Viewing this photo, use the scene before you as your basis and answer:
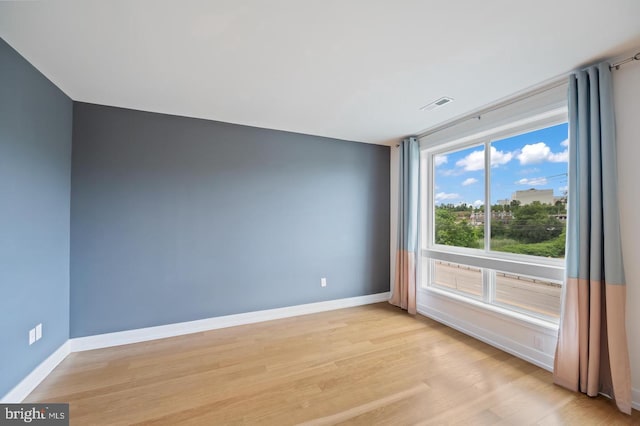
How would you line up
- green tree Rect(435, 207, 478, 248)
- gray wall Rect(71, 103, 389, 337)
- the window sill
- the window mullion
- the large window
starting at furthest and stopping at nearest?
green tree Rect(435, 207, 478, 248), the window mullion, gray wall Rect(71, 103, 389, 337), the large window, the window sill

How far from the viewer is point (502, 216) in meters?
2.94

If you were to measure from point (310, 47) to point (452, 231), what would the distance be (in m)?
2.94

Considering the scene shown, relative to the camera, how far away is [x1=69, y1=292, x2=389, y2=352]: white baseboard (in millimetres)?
2730

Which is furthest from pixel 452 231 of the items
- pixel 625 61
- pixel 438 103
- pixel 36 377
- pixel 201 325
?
pixel 36 377

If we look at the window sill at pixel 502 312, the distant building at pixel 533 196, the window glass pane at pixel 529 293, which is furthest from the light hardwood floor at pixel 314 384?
the distant building at pixel 533 196

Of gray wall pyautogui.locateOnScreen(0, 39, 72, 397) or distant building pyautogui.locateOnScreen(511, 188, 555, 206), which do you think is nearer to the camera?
gray wall pyautogui.locateOnScreen(0, 39, 72, 397)

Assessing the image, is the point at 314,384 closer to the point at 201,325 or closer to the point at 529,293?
the point at 201,325

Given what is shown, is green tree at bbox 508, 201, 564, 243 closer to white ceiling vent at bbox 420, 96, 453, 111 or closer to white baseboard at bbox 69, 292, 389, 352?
white ceiling vent at bbox 420, 96, 453, 111

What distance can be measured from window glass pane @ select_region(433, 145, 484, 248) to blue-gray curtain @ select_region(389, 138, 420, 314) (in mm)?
309

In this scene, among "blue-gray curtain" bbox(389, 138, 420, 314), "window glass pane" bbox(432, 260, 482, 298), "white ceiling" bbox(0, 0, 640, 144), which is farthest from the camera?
"blue-gray curtain" bbox(389, 138, 420, 314)

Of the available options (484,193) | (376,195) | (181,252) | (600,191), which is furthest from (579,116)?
(181,252)

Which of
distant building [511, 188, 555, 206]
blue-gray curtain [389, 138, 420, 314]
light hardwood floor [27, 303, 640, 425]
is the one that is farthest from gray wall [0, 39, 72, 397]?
distant building [511, 188, 555, 206]

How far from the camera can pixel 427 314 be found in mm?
3650

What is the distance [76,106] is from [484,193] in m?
4.67
